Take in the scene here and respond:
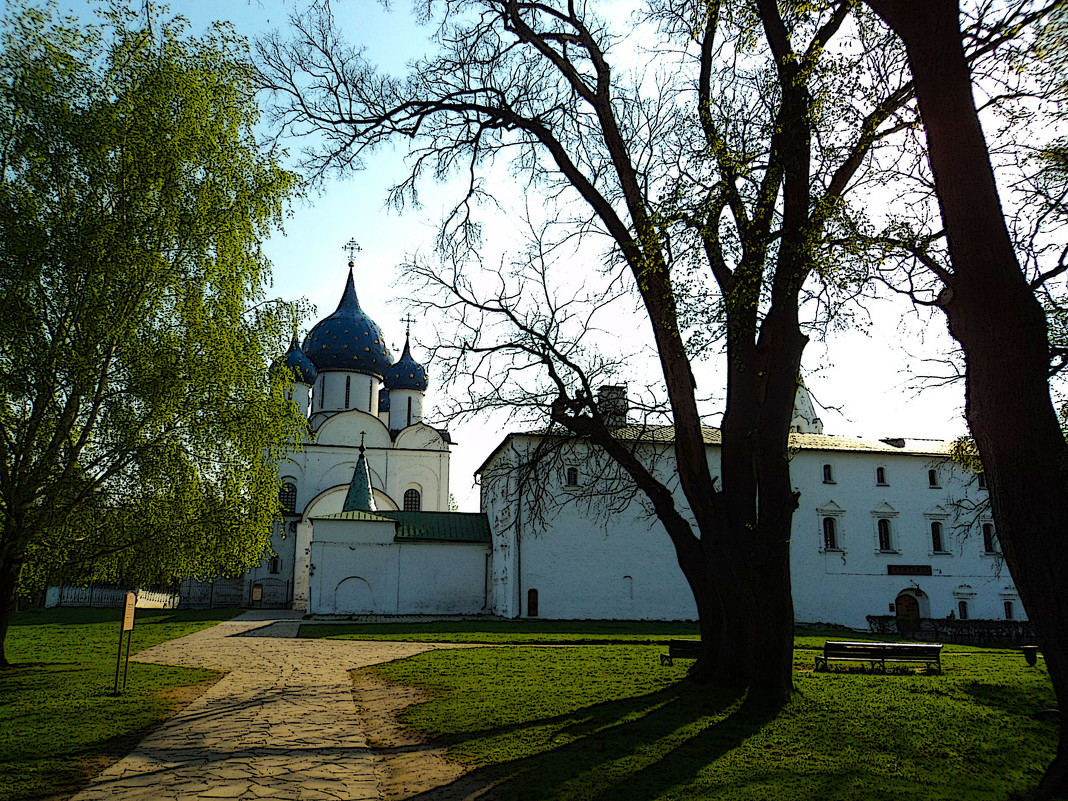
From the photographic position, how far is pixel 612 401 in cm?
1401

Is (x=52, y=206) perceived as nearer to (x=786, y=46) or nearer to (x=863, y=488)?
(x=786, y=46)

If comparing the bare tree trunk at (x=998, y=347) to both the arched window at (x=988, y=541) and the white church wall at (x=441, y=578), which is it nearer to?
the white church wall at (x=441, y=578)

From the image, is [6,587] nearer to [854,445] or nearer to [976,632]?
[976,632]

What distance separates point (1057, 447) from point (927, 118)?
2.76 metres

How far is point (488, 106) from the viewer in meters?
13.6

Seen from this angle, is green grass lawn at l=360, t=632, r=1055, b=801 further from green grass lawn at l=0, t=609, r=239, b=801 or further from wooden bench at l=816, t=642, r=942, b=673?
green grass lawn at l=0, t=609, r=239, b=801

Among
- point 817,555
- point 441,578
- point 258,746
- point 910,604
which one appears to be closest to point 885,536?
point 910,604

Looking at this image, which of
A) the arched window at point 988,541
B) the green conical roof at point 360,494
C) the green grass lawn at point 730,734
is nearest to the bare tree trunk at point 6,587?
the green grass lawn at point 730,734

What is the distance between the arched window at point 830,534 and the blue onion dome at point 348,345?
87.0ft

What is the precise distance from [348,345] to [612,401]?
3529 centimetres

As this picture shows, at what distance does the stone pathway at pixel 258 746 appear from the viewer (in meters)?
6.35

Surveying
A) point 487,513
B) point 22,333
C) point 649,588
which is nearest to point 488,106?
point 22,333

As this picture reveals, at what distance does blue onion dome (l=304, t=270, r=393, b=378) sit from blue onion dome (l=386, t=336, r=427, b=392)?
105 cm

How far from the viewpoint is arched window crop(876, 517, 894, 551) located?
3666 cm
